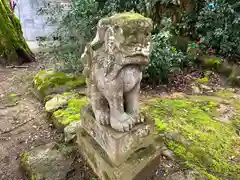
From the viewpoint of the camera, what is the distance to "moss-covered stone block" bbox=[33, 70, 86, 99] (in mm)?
3797

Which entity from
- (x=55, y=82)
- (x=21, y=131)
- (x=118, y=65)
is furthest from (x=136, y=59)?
(x=55, y=82)

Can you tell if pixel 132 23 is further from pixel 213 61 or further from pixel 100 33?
pixel 213 61

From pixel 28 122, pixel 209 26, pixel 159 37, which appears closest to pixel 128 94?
pixel 28 122

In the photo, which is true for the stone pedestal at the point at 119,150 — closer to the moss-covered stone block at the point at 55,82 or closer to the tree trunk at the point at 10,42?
the moss-covered stone block at the point at 55,82

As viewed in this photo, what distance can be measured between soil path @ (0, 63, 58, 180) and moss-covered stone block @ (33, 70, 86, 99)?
25 cm

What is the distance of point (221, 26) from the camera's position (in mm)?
5020

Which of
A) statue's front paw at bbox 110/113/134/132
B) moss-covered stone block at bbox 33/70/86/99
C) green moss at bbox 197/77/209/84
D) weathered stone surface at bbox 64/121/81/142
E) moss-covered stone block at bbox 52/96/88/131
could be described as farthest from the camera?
green moss at bbox 197/77/209/84

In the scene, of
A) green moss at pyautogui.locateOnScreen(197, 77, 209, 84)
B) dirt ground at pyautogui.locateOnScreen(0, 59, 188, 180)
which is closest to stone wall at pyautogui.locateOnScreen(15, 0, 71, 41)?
dirt ground at pyautogui.locateOnScreen(0, 59, 188, 180)

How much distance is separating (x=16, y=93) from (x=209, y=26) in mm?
4695

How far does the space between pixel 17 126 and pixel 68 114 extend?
2.70 feet

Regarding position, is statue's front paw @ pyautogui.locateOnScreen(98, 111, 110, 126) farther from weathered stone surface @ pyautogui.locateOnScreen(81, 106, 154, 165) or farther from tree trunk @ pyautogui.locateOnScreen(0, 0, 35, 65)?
tree trunk @ pyautogui.locateOnScreen(0, 0, 35, 65)

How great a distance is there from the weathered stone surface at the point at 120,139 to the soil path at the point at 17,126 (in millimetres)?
1047

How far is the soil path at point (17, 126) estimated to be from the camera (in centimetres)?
242

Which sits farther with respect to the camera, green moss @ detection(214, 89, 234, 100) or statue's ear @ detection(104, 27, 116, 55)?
green moss @ detection(214, 89, 234, 100)
